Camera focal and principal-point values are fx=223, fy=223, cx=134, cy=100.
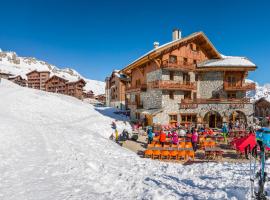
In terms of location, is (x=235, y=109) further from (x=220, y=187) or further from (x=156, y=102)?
(x=220, y=187)

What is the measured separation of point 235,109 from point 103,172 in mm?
22816

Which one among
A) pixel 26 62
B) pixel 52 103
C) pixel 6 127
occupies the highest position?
pixel 26 62

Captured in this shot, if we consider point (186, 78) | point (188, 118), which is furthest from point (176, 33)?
point (188, 118)

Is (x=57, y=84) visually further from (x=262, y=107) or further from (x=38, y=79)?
(x=262, y=107)

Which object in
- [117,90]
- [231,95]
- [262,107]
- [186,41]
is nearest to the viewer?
[186,41]

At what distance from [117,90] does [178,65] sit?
86.9ft

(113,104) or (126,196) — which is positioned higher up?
(113,104)

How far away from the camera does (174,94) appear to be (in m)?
28.0

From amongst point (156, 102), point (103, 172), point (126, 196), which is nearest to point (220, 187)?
point (126, 196)

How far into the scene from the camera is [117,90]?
52.3 m

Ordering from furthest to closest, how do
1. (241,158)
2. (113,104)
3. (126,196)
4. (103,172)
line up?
1. (113,104)
2. (241,158)
3. (103,172)
4. (126,196)

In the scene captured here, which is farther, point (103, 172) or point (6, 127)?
point (6, 127)

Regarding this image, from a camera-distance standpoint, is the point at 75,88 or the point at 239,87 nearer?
the point at 239,87

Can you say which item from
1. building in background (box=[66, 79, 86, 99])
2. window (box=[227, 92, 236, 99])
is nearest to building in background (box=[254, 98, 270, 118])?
window (box=[227, 92, 236, 99])
